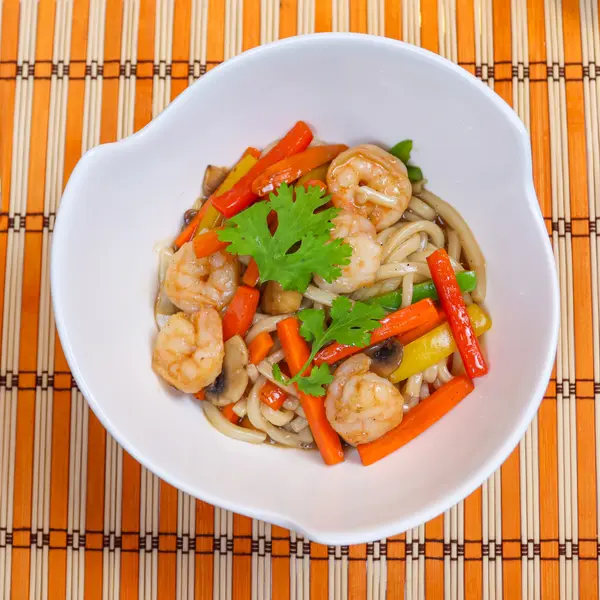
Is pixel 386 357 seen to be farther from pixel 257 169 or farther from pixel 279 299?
pixel 257 169

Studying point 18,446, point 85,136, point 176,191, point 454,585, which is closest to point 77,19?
point 85,136

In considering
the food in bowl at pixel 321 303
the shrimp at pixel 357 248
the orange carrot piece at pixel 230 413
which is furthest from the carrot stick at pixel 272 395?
the shrimp at pixel 357 248

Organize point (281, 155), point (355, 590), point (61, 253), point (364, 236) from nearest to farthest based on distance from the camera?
1. point (61, 253)
2. point (364, 236)
3. point (281, 155)
4. point (355, 590)

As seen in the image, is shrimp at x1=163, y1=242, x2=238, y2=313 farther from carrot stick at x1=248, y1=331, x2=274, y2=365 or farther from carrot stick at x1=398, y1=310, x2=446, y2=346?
carrot stick at x1=398, y1=310, x2=446, y2=346

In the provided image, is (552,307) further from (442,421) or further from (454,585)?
(454,585)

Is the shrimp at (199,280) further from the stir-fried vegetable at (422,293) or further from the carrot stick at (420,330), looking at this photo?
the carrot stick at (420,330)

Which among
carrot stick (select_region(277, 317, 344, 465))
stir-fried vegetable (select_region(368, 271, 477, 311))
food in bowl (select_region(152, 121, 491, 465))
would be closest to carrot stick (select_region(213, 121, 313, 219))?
food in bowl (select_region(152, 121, 491, 465))
